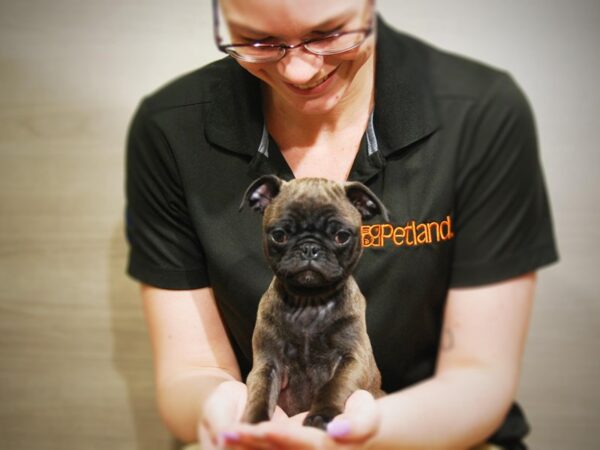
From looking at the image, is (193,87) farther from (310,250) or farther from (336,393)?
(336,393)

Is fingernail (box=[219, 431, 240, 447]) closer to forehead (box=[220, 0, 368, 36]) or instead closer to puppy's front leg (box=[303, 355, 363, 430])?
puppy's front leg (box=[303, 355, 363, 430])

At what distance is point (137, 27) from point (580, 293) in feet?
2.42

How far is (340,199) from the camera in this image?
73 centimetres

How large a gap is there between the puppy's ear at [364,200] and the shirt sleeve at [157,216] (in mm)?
253

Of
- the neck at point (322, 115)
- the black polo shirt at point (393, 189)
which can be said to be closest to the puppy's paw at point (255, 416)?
the black polo shirt at point (393, 189)

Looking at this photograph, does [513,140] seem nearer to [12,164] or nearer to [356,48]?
[356,48]

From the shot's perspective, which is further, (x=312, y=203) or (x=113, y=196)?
(x=113, y=196)

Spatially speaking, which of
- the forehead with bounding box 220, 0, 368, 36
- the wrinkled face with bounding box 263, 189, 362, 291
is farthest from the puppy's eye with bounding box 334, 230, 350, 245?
the forehead with bounding box 220, 0, 368, 36

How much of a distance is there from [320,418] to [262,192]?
0.91ft

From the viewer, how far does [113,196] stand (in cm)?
97

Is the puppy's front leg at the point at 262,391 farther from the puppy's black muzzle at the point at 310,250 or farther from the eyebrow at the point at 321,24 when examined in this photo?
the eyebrow at the point at 321,24

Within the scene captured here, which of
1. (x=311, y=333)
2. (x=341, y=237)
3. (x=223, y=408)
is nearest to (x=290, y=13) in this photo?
(x=341, y=237)

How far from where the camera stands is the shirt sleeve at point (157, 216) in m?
0.86

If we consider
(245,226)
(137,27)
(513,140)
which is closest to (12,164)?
(137,27)
